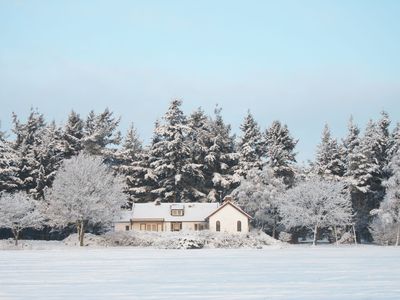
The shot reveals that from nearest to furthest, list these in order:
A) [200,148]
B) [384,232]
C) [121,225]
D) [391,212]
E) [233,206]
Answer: [391,212] → [384,232] → [233,206] → [121,225] → [200,148]

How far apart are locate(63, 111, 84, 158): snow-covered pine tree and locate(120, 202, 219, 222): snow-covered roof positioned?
10990 mm

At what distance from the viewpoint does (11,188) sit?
233 feet

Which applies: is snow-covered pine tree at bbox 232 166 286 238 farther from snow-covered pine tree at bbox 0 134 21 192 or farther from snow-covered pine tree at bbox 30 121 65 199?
snow-covered pine tree at bbox 0 134 21 192

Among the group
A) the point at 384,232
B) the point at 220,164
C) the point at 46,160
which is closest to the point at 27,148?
the point at 46,160

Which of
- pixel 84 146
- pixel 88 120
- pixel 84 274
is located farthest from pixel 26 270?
pixel 88 120

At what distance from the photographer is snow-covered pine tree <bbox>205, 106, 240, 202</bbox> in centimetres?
7875

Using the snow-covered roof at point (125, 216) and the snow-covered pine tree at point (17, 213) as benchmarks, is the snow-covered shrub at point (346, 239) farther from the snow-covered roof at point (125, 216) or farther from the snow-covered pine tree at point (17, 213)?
the snow-covered pine tree at point (17, 213)

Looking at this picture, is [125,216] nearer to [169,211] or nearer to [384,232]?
[169,211]

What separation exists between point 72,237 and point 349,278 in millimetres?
47687

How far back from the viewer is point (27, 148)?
73.9 meters

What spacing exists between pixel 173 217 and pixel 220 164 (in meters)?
11.4

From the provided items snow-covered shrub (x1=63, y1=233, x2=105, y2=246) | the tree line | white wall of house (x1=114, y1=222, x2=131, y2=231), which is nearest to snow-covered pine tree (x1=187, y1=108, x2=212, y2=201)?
the tree line

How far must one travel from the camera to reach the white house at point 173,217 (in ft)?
236

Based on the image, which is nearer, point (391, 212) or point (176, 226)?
point (391, 212)
